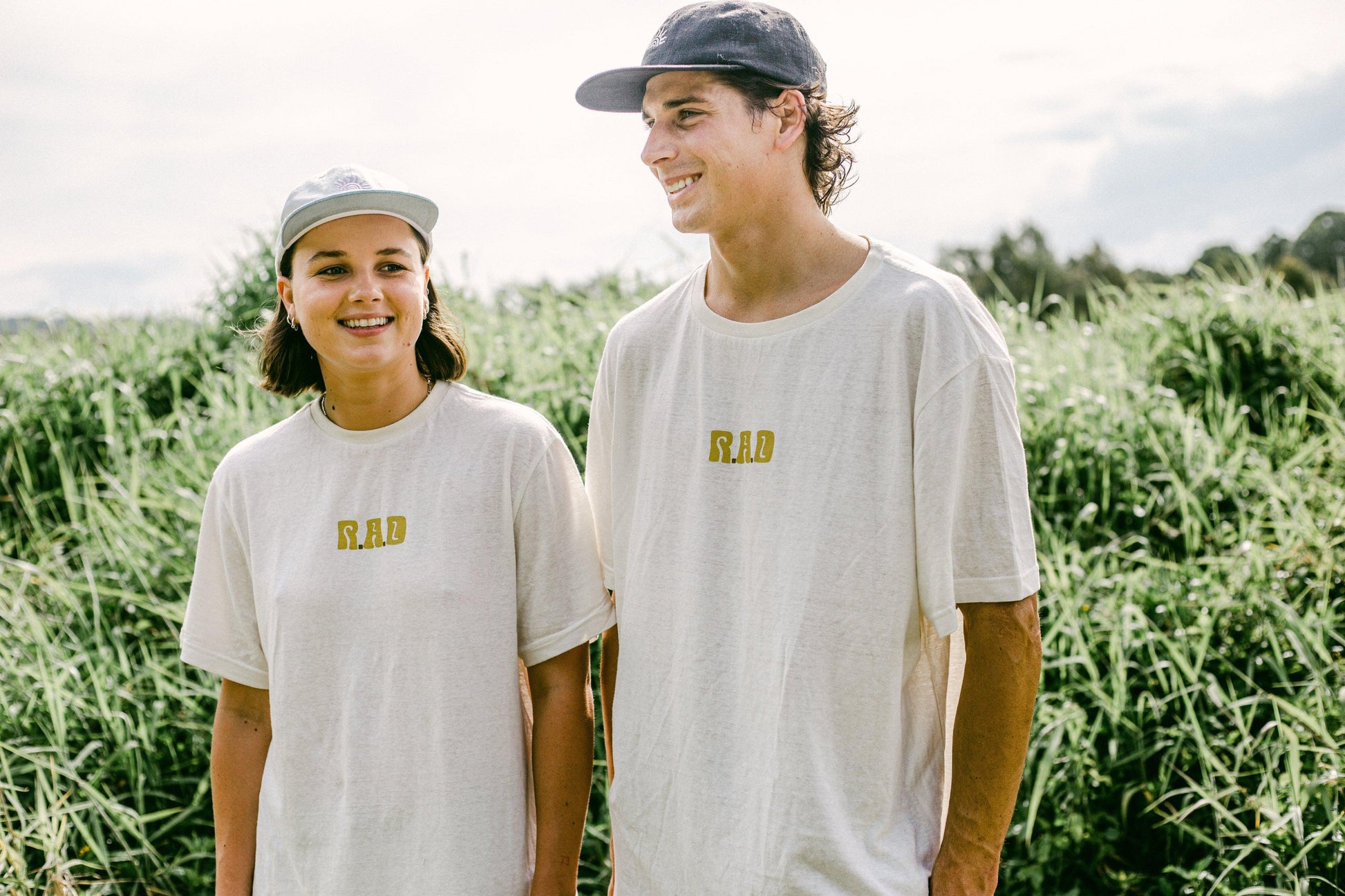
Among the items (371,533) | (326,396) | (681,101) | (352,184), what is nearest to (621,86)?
(681,101)

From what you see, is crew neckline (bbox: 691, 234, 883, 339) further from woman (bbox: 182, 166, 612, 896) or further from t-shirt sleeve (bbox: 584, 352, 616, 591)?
woman (bbox: 182, 166, 612, 896)

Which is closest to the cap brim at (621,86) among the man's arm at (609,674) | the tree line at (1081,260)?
the man's arm at (609,674)

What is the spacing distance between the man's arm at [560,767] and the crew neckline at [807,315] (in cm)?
63

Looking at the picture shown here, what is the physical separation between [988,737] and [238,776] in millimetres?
1329

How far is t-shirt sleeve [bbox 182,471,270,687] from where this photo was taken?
1942mm

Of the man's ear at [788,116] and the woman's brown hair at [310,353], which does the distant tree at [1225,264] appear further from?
the woman's brown hair at [310,353]

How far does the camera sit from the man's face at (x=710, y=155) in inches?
67.1

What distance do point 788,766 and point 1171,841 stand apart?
201 cm

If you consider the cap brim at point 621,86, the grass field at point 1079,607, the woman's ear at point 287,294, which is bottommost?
the grass field at point 1079,607

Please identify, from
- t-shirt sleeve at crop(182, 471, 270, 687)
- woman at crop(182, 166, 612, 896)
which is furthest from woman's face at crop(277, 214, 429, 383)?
t-shirt sleeve at crop(182, 471, 270, 687)

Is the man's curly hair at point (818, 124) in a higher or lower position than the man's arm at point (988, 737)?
higher

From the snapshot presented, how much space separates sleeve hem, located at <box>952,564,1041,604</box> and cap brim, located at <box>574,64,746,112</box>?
890mm

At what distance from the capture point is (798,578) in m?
1.64

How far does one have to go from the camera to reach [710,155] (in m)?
1.70
